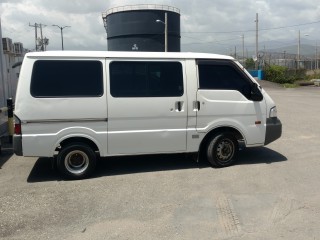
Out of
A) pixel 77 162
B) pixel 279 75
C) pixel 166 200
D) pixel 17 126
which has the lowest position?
pixel 166 200

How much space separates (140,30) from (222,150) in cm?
3585

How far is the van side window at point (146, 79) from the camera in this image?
6.39 metres

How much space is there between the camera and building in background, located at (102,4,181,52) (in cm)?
4119

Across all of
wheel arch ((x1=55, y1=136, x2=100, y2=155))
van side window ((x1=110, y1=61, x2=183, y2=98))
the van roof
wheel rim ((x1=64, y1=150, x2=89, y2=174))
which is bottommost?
wheel rim ((x1=64, y1=150, x2=89, y2=174))

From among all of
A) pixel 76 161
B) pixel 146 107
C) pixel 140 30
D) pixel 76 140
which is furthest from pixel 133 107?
pixel 140 30

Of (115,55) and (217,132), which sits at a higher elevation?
(115,55)

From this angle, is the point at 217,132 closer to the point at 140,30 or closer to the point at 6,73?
the point at 6,73

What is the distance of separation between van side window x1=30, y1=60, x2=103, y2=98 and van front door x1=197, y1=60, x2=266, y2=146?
73.4 inches

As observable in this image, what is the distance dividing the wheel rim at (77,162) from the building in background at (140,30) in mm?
35406

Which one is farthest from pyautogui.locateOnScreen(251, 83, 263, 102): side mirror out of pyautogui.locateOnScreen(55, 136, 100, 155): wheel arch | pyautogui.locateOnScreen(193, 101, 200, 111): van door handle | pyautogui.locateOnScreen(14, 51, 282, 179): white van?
pyautogui.locateOnScreen(55, 136, 100, 155): wheel arch

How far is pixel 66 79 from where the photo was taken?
6207mm

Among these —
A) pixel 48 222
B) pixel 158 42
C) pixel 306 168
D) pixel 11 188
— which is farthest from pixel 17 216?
pixel 158 42

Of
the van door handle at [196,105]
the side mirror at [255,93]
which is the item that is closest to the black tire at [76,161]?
the van door handle at [196,105]

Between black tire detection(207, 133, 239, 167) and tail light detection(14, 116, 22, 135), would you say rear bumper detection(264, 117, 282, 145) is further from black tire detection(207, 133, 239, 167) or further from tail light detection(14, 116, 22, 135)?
tail light detection(14, 116, 22, 135)
